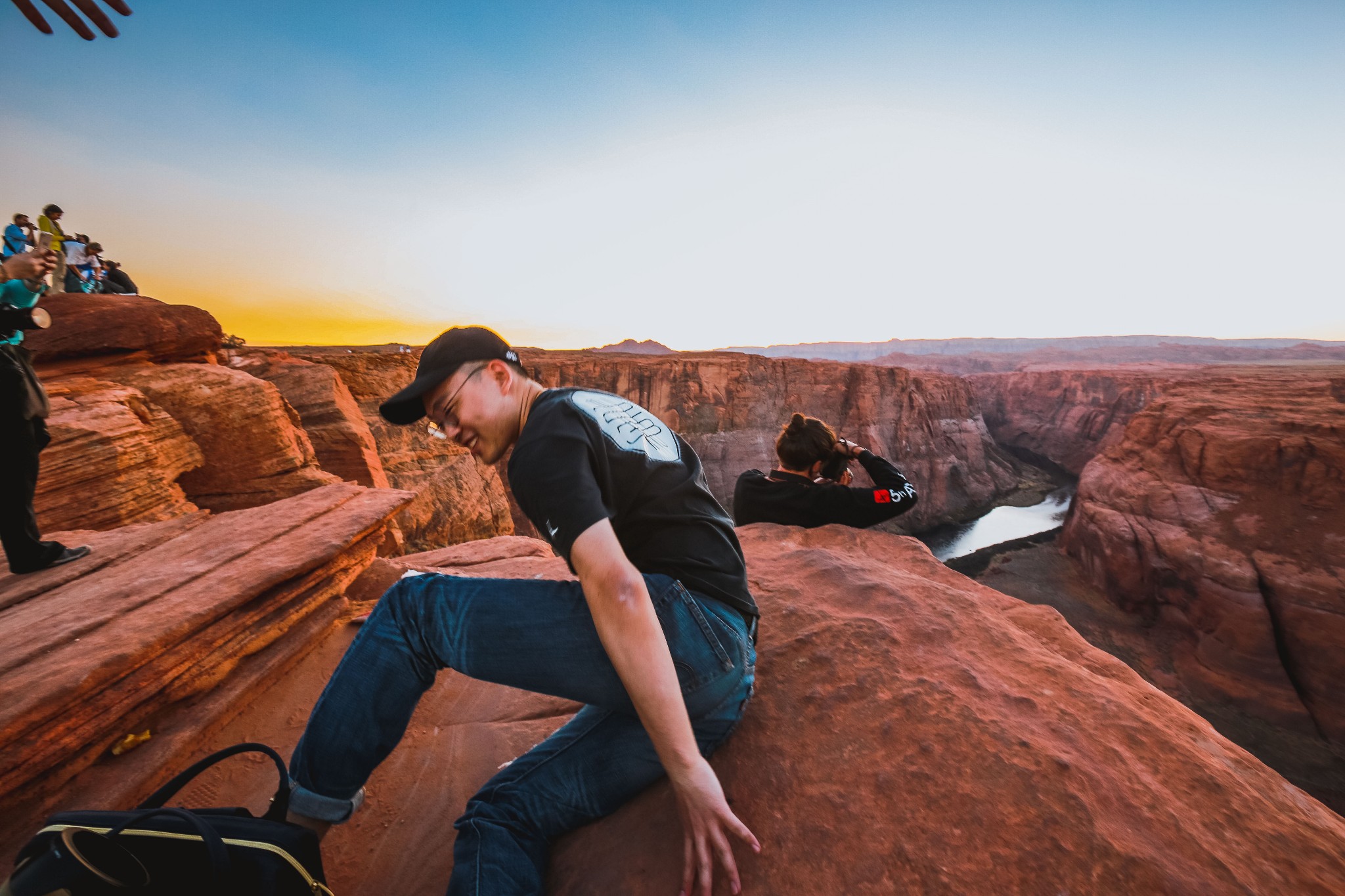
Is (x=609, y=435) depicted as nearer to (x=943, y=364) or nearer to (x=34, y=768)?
(x=34, y=768)

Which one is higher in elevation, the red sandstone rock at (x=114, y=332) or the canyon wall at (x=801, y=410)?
the red sandstone rock at (x=114, y=332)

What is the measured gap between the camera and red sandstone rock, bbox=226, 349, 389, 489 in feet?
24.0

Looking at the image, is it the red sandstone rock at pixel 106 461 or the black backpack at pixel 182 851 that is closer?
the black backpack at pixel 182 851

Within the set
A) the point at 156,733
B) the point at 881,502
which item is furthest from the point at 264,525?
the point at 881,502

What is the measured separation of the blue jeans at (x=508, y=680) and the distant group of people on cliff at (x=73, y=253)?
7.72m

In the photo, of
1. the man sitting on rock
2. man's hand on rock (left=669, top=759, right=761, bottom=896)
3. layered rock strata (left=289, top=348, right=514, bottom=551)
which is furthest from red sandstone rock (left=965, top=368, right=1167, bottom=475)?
man's hand on rock (left=669, top=759, right=761, bottom=896)

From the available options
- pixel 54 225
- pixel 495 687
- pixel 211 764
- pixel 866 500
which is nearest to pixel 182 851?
pixel 211 764

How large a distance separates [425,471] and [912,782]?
379 inches

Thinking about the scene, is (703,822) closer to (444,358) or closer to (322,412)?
(444,358)

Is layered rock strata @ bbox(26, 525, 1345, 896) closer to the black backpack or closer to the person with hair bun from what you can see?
the black backpack

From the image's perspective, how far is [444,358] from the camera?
1.47 metres

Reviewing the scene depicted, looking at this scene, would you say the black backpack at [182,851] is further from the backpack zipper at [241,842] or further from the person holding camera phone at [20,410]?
the person holding camera phone at [20,410]

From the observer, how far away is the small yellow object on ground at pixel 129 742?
83.3 inches

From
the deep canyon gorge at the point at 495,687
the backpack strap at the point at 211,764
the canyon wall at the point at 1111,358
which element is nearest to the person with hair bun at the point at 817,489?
the deep canyon gorge at the point at 495,687
